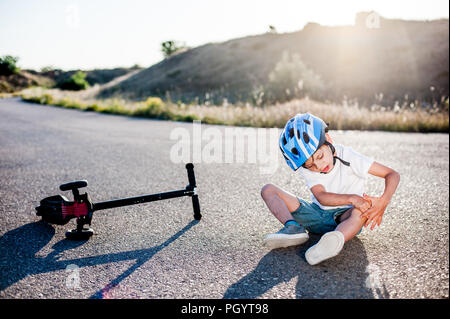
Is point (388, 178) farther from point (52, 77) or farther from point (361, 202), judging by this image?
point (52, 77)

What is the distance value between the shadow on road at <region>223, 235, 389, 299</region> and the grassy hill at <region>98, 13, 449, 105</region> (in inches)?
752

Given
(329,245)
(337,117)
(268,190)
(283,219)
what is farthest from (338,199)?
(337,117)

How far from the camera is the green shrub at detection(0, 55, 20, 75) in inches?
2475

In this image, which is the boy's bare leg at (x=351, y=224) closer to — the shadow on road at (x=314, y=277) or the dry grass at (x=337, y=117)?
the shadow on road at (x=314, y=277)

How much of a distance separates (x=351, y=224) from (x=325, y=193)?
29 centimetres

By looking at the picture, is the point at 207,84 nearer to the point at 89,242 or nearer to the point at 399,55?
the point at 399,55

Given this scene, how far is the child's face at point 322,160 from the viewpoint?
2682mm

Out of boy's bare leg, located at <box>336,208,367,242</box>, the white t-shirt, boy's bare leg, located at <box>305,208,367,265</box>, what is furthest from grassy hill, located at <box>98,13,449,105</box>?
boy's bare leg, located at <box>305,208,367,265</box>

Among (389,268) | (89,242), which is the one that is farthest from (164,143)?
(389,268)

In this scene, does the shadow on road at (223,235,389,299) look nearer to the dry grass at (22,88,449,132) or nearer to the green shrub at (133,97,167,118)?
the dry grass at (22,88,449,132)

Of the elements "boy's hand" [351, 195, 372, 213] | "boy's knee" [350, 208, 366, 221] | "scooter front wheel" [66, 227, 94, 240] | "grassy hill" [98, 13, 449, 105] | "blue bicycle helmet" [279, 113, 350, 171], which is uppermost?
"grassy hill" [98, 13, 449, 105]

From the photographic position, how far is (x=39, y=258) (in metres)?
2.75

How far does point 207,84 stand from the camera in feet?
120
